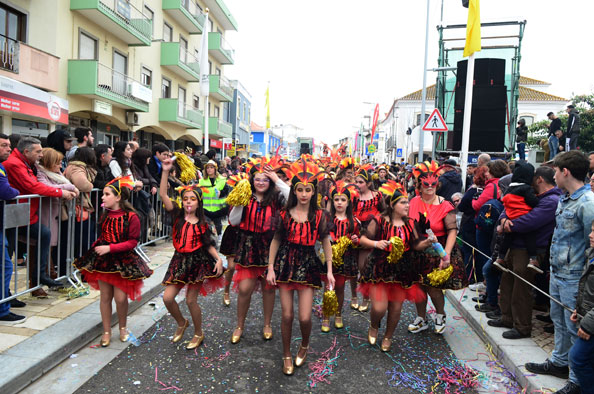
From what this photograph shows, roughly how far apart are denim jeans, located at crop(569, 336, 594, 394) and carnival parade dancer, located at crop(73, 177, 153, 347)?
3892 millimetres

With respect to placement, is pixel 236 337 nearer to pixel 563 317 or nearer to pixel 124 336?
pixel 124 336

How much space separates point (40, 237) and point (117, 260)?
4.40ft

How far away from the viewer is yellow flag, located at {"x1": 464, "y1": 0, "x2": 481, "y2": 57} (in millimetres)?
8695

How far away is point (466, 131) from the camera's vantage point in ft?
29.3

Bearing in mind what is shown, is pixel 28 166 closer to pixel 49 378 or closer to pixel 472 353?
pixel 49 378

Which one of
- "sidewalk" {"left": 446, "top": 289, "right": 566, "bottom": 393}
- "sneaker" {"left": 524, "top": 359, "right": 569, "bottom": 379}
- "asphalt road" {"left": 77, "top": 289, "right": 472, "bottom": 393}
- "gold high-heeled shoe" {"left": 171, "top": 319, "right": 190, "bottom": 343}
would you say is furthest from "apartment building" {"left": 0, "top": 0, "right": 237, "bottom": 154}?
"sneaker" {"left": 524, "top": 359, "right": 569, "bottom": 379}

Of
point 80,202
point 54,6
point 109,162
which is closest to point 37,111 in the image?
point 54,6

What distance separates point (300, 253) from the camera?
396cm

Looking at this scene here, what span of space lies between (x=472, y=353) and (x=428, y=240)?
1.32 m

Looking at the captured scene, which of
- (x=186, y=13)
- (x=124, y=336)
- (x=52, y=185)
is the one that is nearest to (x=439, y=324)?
(x=124, y=336)

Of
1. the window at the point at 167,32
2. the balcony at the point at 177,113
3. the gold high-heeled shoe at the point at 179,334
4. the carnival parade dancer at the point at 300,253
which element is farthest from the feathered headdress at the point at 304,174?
the window at the point at 167,32

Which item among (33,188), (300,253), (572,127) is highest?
(572,127)

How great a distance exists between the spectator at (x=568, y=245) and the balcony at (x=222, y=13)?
29613mm

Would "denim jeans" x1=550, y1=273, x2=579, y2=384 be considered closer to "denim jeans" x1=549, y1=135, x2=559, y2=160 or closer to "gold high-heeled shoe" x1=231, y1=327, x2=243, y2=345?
"gold high-heeled shoe" x1=231, y1=327, x2=243, y2=345
